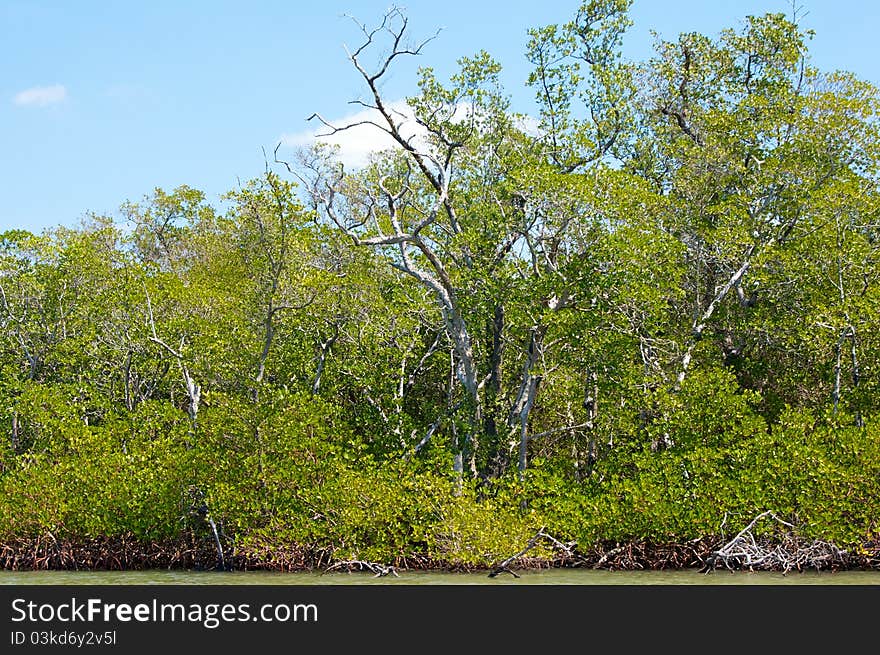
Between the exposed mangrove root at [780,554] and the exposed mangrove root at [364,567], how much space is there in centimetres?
520

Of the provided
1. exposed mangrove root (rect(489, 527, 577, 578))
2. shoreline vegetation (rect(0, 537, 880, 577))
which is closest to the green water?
exposed mangrove root (rect(489, 527, 577, 578))

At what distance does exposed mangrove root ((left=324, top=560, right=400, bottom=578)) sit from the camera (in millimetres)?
17234

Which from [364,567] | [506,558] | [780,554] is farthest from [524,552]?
[780,554]

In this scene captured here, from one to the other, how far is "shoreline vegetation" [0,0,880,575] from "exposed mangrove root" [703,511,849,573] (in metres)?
0.07

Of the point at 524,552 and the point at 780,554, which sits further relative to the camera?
the point at 780,554

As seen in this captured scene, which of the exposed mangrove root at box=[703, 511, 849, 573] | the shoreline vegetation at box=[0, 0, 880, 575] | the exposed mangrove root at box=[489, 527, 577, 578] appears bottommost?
the exposed mangrove root at box=[703, 511, 849, 573]

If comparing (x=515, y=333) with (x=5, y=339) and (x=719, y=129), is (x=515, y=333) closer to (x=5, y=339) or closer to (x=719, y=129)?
(x=719, y=129)

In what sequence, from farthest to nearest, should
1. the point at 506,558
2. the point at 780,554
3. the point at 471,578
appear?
the point at 780,554
the point at 506,558
the point at 471,578

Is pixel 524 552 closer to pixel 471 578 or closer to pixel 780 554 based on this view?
pixel 471 578

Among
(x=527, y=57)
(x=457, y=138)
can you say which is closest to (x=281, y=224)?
(x=457, y=138)

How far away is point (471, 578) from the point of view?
16.7 meters

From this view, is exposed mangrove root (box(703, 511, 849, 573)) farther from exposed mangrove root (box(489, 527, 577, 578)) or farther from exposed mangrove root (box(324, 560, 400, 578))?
exposed mangrove root (box(324, 560, 400, 578))

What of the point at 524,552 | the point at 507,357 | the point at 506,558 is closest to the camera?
the point at 524,552

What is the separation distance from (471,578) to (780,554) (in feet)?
17.0
